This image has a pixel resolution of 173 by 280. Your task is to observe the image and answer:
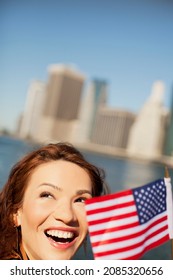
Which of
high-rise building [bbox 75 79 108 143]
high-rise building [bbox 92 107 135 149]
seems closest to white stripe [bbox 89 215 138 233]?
high-rise building [bbox 75 79 108 143]

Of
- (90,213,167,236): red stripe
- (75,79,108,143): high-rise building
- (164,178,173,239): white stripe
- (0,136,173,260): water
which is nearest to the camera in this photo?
(90,213,167,236): red stripe

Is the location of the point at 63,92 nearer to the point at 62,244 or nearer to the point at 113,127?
the point at 113,127

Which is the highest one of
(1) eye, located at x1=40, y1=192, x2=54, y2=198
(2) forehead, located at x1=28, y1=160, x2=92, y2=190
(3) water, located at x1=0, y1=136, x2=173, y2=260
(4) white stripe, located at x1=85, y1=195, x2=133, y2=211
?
(2) forehead, located at x1=28, y1=160, x2=92, y2=190

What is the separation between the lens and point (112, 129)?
61.8ft

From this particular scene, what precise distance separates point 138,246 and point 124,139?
18.9 m

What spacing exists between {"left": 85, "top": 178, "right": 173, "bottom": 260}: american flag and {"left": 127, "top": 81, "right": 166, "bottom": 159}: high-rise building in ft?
55.2

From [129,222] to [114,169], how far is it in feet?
45.3

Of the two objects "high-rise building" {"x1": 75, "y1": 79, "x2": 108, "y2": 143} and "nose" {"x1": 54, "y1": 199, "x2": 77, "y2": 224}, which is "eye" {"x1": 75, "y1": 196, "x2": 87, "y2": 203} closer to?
"nose" {"x1": 54, "y1": 199, "x2": 77, "y2": 224}

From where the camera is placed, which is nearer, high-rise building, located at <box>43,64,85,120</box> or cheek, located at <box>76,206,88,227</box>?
cheek, located at <box>76,206,88,227</box>

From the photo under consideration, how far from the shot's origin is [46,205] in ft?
3.09

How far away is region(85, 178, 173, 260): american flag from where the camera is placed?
3.43ft

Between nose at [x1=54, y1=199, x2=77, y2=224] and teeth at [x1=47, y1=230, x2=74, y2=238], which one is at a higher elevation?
nose at [x1=54, y1=199, x2=77, y2=224]
